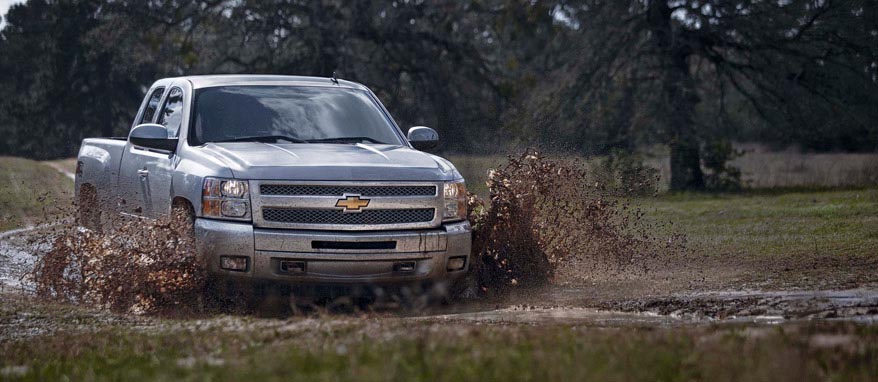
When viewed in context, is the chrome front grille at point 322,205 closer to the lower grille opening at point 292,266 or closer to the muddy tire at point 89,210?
the lower grille opening at point 292,266

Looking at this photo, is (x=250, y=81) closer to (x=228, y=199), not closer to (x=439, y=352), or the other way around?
(x=228, y=199)

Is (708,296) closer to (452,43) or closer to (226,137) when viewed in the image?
(226,137)

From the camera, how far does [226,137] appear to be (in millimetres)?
9531

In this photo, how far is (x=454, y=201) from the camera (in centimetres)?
897

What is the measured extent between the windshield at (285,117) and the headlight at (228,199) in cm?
109

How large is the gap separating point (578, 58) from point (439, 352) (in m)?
21.4

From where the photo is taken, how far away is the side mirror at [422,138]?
10.3 m

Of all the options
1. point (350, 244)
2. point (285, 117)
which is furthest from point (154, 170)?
point (350, 244)

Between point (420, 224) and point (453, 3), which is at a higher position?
point (453, 3)

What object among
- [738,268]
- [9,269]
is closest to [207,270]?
[9,269]

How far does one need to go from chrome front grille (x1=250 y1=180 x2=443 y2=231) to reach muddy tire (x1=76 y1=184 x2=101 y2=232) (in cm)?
310

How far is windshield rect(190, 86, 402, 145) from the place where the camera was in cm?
963

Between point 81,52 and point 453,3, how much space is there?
20.4 m

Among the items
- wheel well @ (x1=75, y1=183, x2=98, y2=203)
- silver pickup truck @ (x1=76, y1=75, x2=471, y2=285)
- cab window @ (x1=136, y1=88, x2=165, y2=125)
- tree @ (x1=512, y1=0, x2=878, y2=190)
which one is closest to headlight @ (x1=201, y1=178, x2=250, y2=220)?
silver pickup truck @ (x1=76, y1=75, x2=471, y2=285)
